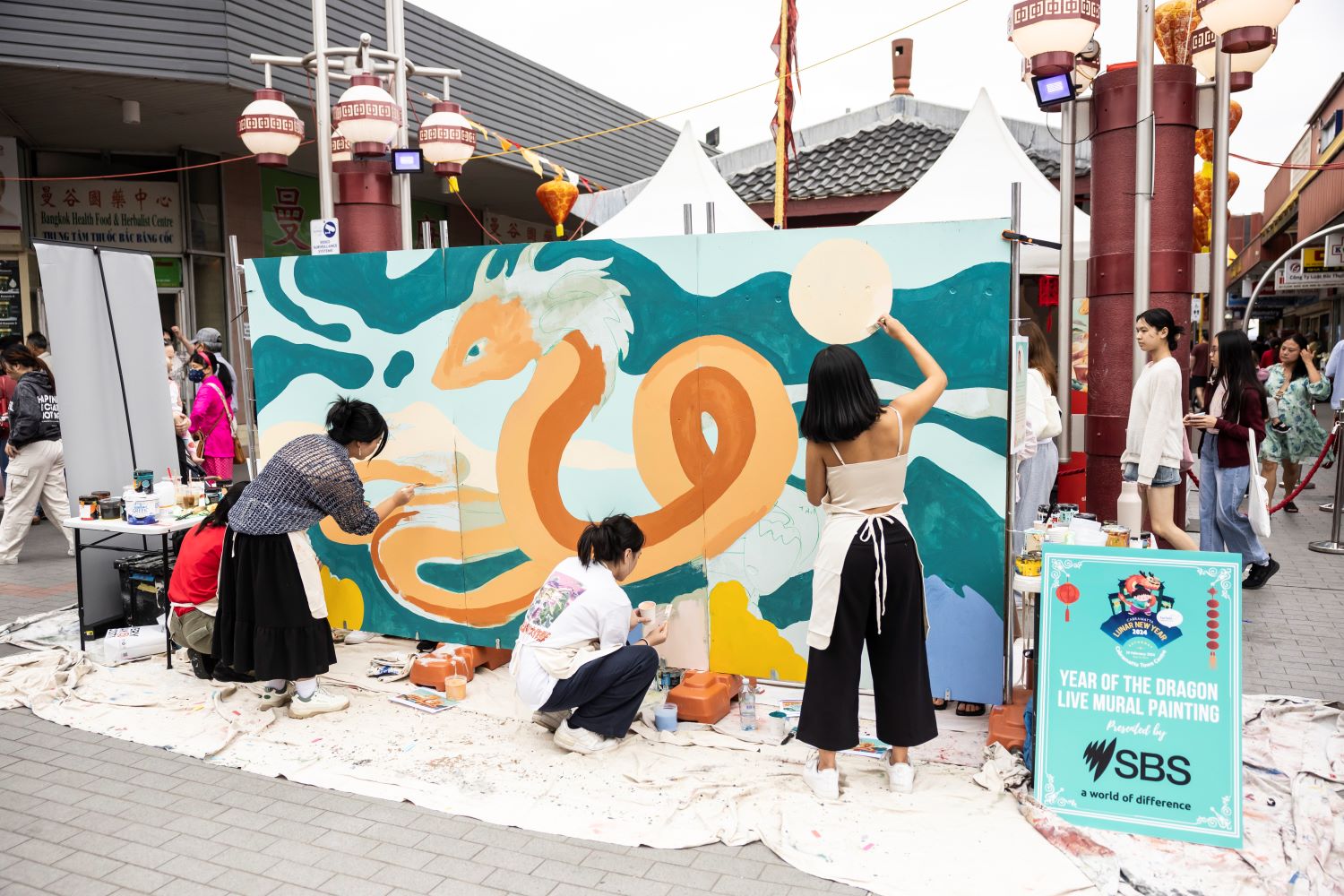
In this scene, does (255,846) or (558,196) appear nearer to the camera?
(255,846)

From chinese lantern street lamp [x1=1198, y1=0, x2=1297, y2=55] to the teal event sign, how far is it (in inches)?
138

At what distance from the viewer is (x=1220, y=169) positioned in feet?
20.5

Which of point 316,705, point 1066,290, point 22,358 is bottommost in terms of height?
point 316,705

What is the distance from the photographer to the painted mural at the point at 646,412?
175 inches

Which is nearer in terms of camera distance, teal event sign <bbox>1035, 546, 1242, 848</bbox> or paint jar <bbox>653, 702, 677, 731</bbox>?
teal event sign <bbox>1035, 546, 1242, 848</bbox>

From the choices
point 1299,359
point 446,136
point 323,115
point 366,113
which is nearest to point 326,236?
point 366,113

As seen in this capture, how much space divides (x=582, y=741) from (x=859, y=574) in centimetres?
152

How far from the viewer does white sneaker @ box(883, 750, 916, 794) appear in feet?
13.1

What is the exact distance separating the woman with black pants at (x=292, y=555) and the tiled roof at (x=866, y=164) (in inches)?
370

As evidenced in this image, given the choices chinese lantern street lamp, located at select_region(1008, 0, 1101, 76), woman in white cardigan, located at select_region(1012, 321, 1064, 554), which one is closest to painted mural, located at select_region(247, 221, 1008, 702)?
woman in white cardigan, located at select_region(1012, 321, 1064, 554)

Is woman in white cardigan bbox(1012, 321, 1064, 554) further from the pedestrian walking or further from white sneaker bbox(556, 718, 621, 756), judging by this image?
the pedestrian walking

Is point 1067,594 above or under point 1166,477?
under

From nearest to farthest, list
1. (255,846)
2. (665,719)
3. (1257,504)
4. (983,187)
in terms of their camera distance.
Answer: (255,846) → (665,719) → (1257,504) → (983,187)

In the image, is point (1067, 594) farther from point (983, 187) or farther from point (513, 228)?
point (513, 228)
